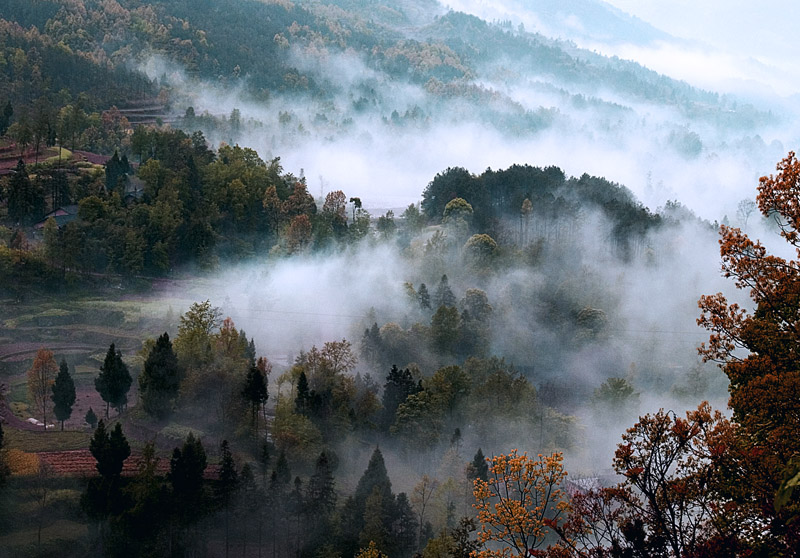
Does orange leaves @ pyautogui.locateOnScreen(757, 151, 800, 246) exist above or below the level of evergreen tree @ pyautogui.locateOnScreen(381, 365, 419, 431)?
below

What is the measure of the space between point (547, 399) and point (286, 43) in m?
152

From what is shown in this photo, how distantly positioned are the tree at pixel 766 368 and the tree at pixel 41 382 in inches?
1658

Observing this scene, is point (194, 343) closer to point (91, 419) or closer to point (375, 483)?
point (91, 419)

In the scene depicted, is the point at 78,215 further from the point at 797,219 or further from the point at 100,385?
the point at 797,219

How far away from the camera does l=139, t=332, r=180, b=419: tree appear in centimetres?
4750

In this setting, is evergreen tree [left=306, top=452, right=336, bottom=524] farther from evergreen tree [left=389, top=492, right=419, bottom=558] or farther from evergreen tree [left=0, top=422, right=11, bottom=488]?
evergreen tree [left=0, top=422, right=11, bottom=488]

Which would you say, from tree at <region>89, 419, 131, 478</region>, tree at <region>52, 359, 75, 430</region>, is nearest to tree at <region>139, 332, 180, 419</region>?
tree at <region>52, 359, 75, 430</region>

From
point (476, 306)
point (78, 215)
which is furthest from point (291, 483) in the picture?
point (78, 215)

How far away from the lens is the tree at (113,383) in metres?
47.7

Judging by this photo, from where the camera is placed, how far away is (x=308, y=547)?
3988 centimetres

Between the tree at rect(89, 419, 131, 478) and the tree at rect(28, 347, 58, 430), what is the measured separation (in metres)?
8.16

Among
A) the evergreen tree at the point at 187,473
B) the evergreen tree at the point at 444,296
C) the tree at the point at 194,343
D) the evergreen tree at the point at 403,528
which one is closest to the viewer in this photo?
the evergreen tree at the point at 187,473

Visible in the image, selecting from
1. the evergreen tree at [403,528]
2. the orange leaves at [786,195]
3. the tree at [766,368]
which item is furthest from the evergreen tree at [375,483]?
the orange leaves at [786,195]

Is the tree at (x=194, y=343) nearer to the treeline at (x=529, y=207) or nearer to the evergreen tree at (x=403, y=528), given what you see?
the evergreen tree at (x=403, y=528)
